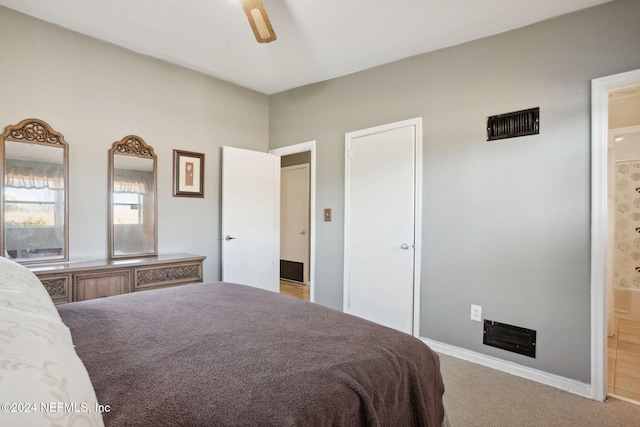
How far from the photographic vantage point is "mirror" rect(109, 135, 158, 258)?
2865 mm

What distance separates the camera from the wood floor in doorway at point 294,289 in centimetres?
474

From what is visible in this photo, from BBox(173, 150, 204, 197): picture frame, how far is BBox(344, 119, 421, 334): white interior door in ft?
5.23

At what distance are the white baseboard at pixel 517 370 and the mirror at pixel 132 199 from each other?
2.75 metres

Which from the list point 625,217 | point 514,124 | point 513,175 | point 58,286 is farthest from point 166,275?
point 625,217

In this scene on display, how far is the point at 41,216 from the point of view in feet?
8.20

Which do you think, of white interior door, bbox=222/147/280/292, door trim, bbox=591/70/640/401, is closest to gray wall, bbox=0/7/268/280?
white interior door, bbox=222/147/280/292

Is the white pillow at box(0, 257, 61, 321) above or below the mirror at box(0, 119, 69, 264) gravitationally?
below

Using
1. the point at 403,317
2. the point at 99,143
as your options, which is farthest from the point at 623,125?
the point at 99,143

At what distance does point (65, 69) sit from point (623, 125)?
17.7ft

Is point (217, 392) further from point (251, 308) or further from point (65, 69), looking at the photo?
point (65, 69)

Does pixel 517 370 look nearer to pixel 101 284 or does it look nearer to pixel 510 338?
pixel 510 338

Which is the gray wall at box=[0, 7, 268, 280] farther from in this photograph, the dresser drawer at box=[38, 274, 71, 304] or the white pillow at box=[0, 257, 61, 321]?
Result: the white pillow at box=[0, 257, 61, 321]

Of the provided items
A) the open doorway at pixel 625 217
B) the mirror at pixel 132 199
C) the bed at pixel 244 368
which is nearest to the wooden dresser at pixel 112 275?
the mirror at pixel 132 199

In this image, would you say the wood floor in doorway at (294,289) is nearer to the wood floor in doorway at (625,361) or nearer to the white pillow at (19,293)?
the wood floor in doorway at (625,361)
